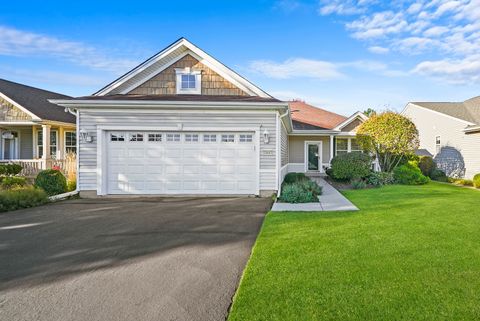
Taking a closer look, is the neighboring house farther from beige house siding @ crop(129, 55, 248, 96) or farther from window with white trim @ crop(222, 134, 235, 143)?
window with white trim @ crop(222, 134, 235, 143)

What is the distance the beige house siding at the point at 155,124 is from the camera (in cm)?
1069

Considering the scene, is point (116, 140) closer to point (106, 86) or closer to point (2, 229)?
point (106, 86)

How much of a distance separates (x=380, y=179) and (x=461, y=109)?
1145 cm

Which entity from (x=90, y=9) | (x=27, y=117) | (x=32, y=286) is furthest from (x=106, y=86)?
(x=32, y=286)

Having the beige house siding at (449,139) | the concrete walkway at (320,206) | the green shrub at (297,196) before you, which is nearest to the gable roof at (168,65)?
the green shrub at (297,196)

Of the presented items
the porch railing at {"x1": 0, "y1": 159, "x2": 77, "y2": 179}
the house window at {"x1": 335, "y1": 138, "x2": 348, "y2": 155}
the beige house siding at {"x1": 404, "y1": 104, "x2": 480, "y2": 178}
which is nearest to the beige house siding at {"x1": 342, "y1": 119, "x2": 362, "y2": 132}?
the house window at {"x1": 335, "y1": 138, "x2": 348, "y2": 155}

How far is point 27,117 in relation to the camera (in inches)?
635

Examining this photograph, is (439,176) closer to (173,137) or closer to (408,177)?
(408,177)

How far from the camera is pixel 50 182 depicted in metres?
10.6

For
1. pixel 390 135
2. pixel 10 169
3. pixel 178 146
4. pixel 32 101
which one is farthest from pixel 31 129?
pixel 390 135

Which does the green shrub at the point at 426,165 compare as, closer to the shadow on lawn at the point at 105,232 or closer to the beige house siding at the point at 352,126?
the beige house siding at the point at 352,126

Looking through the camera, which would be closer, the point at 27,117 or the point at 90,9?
the point at 90,9

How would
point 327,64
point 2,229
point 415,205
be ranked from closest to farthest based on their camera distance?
1. point 2,229
2. point 415,205
3. point 327,64

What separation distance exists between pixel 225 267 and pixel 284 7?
13.3m
